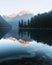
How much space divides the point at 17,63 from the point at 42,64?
2.95 meters

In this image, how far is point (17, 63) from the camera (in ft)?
71.3

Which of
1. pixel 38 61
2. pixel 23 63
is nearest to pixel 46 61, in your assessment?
pixel 38 61

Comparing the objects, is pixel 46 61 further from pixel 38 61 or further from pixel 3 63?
pixel 3 63

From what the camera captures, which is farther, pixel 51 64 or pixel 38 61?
pixel 38 61

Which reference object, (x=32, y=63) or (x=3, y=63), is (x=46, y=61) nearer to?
(x=32, y=63)

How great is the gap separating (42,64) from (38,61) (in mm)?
1634

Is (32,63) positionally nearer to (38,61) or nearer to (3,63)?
(38,61)

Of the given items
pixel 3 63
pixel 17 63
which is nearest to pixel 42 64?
pixel 17 63

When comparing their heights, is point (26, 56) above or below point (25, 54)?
above

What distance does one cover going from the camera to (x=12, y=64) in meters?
21.0

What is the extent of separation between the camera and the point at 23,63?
21.9 metres

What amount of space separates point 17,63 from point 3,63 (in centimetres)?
164

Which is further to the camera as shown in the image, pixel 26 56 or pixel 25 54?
pixel 25 54

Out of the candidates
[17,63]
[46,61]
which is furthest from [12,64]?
[46,61]
